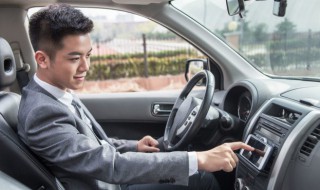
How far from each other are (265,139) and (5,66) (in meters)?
1.12

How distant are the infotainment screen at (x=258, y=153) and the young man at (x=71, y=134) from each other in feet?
0.82

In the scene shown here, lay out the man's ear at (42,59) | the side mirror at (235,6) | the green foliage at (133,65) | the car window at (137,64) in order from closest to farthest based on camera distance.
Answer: the man's ear at (42,59) < the side mirror at (235,6) < the car window at (137,64) < the green foliage at (133,65)

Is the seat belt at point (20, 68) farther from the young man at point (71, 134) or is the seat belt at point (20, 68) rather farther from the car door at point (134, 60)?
the car door at point (134, 60)

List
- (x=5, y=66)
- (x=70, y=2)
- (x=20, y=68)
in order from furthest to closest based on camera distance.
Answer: (x=20, y=68)
(x=70, y=2)
(x=5, y=66)

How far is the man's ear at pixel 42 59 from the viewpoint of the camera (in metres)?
1.38

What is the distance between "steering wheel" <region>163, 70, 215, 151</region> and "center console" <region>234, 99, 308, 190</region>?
0.26 m

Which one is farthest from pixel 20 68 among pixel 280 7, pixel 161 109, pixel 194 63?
pixel 280 7

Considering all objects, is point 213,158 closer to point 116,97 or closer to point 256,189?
point 256,189

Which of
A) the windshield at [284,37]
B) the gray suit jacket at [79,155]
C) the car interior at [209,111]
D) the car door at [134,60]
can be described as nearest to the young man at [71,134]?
the gray suit jacket at [79,155]

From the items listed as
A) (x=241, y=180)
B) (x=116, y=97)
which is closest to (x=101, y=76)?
(x=116, y=97)

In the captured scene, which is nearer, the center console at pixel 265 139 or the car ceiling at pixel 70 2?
the center console at pixel 265 139

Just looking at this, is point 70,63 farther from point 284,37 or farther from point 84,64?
point 284,37

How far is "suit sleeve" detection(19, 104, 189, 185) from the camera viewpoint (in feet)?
4.18

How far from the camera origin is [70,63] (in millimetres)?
1375
